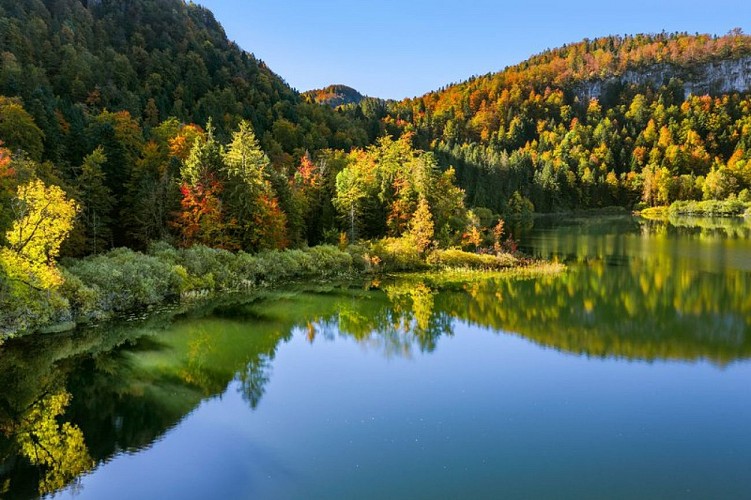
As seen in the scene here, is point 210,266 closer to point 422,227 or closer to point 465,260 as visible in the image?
point 422,227

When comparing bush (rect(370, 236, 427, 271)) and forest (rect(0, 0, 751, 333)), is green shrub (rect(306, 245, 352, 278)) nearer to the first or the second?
forest (rect(0, 0, 751, 333))

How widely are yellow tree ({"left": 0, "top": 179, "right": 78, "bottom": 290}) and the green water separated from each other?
2.77 metres

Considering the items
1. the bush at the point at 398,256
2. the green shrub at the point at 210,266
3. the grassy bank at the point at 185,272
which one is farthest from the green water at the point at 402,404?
the bush at the point at 398,256

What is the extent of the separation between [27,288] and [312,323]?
12.7 meters

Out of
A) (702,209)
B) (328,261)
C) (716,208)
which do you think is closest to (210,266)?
(328,261)

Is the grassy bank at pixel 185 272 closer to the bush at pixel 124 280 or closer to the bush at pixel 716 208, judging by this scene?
the bush at pixel 124 280

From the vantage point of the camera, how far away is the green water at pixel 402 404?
12539mm

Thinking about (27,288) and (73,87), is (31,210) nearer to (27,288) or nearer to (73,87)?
(27,288)

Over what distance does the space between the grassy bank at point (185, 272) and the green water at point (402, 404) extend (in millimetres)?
1634

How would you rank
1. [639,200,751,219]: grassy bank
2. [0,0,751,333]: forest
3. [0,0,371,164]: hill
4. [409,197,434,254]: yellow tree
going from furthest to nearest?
1. [639,200,751,219]: grassy bank
2. [0,0,371,164]: hill
3. [409,197,434,254]: yellow tree
4. [0,0,751,333]: forest

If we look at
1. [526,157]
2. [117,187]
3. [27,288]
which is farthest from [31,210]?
[526,157]

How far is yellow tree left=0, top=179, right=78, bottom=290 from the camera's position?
866 inches

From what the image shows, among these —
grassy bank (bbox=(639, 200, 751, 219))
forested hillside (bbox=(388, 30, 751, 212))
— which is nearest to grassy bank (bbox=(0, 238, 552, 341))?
forested hillside (bbox=(388, 30, 751, 212))

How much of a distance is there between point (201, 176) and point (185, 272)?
851 cm
